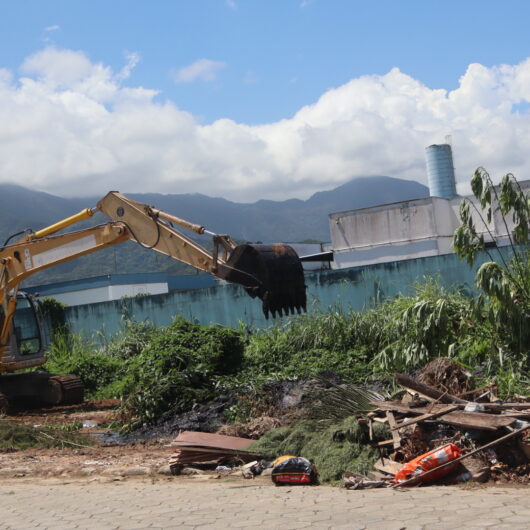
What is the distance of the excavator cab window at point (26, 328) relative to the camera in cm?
1684

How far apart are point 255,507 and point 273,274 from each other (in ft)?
15.5

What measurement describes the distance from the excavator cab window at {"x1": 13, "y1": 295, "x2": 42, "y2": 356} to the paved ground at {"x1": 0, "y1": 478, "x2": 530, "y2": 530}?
8982 mm

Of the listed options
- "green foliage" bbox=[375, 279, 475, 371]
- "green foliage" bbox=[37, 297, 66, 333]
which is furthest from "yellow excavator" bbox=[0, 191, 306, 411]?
"green foliage" bbox=[37, 297, 66, 333]

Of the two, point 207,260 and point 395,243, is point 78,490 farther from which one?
point 395,243

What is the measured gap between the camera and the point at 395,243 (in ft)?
112

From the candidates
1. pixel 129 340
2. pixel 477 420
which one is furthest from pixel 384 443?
pixel 129 340

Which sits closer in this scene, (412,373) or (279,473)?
(279,473)

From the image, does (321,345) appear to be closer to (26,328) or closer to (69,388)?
(69,388)

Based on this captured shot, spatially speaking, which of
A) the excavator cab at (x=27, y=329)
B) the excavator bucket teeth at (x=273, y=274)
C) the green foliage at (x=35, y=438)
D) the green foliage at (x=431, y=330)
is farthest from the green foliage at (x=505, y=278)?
the excavator cab at (x=27, y=329)

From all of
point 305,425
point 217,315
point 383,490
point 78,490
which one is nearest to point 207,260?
point 305,425

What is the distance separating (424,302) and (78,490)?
244 inches

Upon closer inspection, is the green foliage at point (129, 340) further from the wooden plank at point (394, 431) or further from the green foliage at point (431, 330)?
the wooden plank at point (394, 431)

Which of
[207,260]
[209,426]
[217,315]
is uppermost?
[207,260]

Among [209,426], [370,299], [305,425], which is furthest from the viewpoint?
[370,299]
